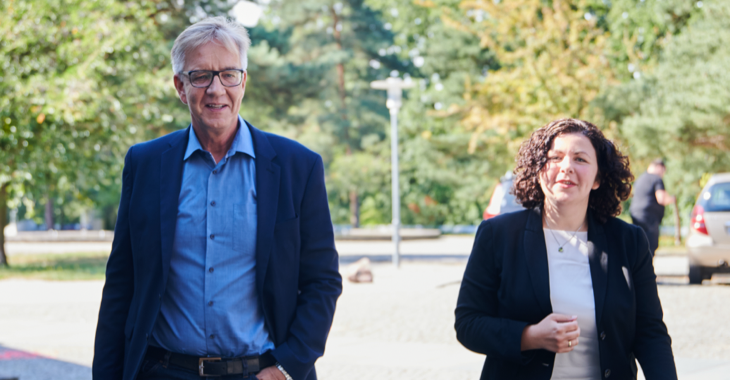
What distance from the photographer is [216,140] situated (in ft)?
8.45

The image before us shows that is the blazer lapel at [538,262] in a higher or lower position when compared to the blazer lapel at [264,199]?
lower

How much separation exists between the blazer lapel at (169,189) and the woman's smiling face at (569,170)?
128 cm

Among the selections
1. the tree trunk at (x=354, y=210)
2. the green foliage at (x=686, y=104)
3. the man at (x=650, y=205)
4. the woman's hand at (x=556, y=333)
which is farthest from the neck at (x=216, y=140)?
the tree trunk at (x=354, y=210)

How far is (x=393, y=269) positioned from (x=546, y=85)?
28.2 feet

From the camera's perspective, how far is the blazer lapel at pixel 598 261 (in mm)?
2650

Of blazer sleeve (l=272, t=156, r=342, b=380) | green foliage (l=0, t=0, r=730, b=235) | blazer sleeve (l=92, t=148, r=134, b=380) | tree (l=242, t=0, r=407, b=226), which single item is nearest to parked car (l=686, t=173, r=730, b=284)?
green foliage (l=0, t=0, r=730, b=235)

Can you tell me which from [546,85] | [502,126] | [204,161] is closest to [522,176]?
[204,161]

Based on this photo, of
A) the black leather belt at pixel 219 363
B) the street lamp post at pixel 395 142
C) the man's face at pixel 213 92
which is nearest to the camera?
the black leather belt at pixel 219 363

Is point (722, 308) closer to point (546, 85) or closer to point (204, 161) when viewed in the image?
point (204, 161)

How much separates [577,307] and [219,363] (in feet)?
3.96

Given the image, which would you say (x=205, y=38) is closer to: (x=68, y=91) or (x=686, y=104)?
(x=68, y=91)

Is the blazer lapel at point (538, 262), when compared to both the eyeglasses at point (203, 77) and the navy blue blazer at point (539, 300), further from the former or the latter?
the eyeglasses at point (203, 77)

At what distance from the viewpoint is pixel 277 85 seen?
3002cm

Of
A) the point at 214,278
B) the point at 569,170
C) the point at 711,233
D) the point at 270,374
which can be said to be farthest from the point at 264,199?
the point at 711,233
